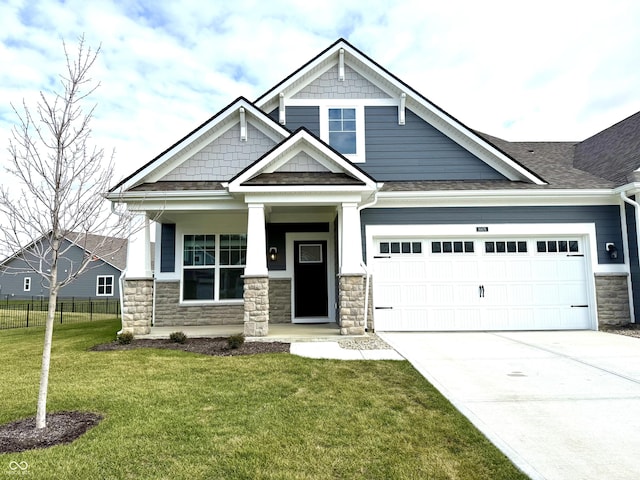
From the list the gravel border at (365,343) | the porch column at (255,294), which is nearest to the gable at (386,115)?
the porch column at (255,294)

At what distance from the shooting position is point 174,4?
9.24m

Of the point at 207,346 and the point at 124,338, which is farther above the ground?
the point at 124,338

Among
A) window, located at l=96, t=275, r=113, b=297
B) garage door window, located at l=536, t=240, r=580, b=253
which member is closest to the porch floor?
garage door window, located at l=536, t=240, r=580, b=253

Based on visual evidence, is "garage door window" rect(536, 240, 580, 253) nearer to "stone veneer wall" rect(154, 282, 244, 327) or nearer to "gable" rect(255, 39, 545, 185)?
"gable" rect(255, 39, 545, 185)

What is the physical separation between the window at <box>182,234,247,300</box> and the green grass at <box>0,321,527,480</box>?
4786 mm

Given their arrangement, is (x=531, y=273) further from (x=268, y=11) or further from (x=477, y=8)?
(x=268, y=11)

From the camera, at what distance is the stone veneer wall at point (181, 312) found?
11.5m

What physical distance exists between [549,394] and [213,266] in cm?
914

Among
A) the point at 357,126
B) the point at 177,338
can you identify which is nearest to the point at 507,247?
the point at 357,126

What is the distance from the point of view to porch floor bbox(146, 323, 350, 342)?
8.95 m

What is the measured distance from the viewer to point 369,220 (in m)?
10.6

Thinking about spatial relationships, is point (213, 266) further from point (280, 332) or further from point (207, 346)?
point (207, 346)

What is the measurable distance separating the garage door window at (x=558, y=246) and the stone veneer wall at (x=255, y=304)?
728 cm

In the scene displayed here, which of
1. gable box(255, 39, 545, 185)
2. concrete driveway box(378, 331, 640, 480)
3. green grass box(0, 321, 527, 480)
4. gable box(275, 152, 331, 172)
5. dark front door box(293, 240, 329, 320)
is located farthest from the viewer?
dark front door box(293, 240, 329, 320)
